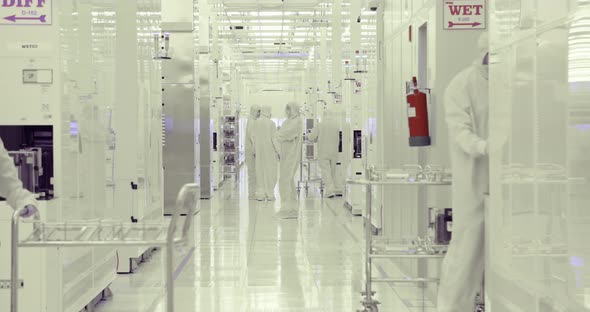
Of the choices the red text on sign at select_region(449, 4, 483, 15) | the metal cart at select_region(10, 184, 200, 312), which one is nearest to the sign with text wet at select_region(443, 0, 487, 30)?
the red text on sign at select_region(449, 4, 483, 15)

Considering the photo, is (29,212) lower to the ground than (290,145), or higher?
lower

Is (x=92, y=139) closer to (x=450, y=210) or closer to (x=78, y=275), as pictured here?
(x=78, y=275)

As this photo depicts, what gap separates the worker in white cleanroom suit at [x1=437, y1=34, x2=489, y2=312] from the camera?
4633mm

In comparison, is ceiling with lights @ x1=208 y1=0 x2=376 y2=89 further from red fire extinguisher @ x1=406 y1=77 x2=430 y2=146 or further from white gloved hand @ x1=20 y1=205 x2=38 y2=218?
white gloved hand @ x1=20 y1=205 x2=38 y2=218

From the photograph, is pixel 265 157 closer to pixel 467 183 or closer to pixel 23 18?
pixel 467 183

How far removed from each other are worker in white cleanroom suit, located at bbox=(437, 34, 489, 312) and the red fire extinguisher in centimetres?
74

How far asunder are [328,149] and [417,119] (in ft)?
31.3

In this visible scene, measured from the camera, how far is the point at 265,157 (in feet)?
46.4

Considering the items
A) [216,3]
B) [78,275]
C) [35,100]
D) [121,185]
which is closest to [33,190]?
[35,100]

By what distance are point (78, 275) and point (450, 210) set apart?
2.66 metres

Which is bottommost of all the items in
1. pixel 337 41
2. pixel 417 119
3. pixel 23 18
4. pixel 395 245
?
pixel 395 245

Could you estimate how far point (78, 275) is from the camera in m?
5.00

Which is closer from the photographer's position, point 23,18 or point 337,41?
point 23,18

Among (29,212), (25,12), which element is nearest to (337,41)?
(25,12)
